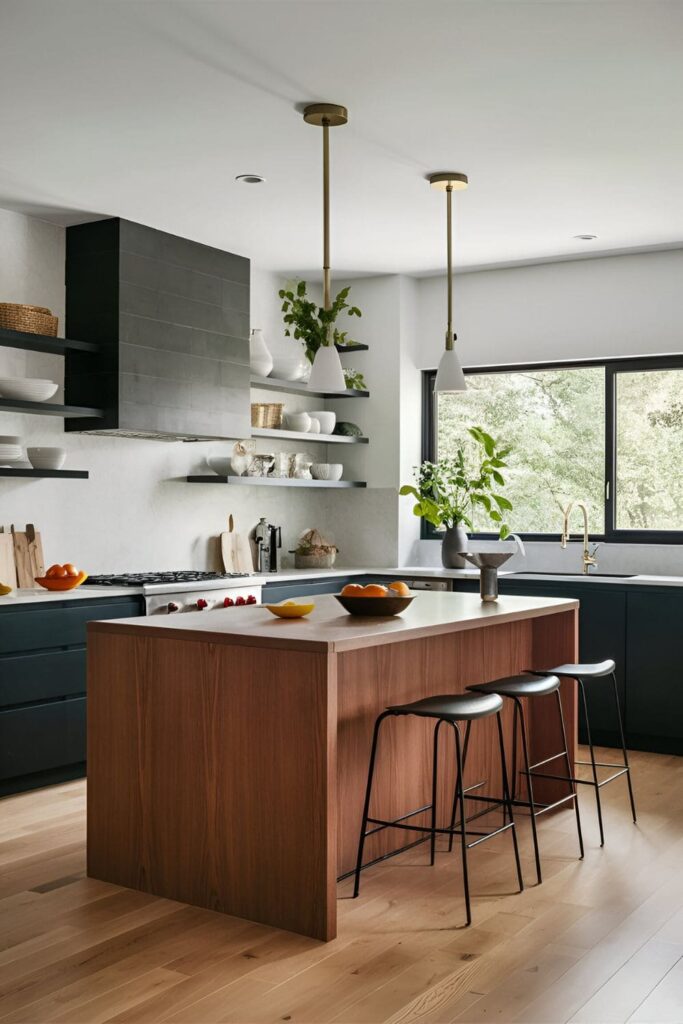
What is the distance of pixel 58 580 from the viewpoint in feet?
16.3

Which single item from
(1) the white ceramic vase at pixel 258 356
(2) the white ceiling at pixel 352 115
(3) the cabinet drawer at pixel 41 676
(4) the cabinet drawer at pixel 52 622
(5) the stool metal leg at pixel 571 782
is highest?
(2) the white ceiling at pixel 352 115

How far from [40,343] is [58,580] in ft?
3.68

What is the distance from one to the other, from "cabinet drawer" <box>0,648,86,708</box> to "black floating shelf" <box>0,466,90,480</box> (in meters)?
0.84

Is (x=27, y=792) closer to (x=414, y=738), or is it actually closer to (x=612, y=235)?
(x=414, y=738)

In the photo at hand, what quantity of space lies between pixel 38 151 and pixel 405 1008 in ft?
11.6

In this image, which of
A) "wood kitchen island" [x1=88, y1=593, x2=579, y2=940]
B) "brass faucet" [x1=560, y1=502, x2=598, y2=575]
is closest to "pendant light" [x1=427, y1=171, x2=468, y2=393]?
"wood kitchen island" [x1=88, y1=593, x2=579, y2=940]

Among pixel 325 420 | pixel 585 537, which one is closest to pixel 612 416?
pixel 585 537

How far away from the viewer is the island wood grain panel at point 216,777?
308 centimetres

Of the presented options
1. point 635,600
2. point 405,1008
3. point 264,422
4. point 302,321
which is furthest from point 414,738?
point 264,422

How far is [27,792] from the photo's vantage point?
15.7 ft

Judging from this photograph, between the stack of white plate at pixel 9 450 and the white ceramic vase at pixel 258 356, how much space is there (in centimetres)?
175

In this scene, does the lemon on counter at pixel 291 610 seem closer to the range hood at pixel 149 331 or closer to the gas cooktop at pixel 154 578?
the gas cooktop at pixel 154 578

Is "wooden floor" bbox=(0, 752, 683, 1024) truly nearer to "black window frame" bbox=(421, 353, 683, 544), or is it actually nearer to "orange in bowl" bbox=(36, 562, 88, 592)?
"orange in bowl" bbox=(36, 562, 88, 592)

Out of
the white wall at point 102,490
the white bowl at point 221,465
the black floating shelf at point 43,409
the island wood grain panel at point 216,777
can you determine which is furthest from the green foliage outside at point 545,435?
the island wood grain panel at point 216,777
